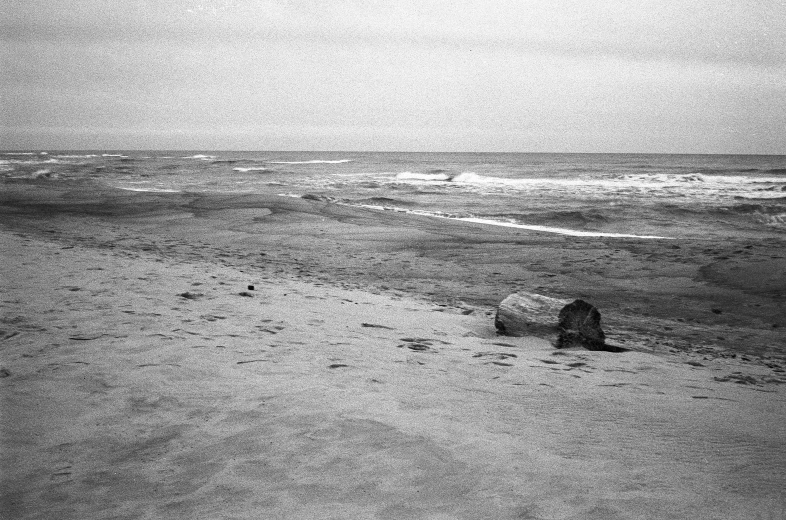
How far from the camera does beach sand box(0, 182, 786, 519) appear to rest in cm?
245

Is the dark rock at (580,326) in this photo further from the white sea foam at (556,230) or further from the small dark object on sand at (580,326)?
the white sea foam at (556,230)

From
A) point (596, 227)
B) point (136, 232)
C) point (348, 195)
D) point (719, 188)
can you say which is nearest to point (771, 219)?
point (596, 227)

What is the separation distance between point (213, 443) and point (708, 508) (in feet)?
7.24

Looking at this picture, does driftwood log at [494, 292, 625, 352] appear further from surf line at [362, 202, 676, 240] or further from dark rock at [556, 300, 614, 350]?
surf line at [362, 202, 676, 240]

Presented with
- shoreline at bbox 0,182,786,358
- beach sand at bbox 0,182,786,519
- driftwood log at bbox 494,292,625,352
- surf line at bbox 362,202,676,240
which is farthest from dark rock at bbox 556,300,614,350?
surf line at bbox 362,202,676,240

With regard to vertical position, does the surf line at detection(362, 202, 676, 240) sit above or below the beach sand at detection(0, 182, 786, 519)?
above

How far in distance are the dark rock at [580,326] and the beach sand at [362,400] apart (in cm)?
20

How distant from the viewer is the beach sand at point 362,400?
2447 millimetres

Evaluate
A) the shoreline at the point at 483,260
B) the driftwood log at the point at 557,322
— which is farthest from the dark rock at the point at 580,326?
the shoreline at the point at 483,260

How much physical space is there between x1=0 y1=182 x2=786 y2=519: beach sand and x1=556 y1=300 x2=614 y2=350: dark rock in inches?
8.1

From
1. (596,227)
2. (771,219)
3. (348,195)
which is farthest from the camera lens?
(348,195)

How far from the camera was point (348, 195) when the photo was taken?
75.7ft

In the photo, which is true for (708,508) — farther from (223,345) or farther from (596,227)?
(596,227)

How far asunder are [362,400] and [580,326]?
2.40 meters
